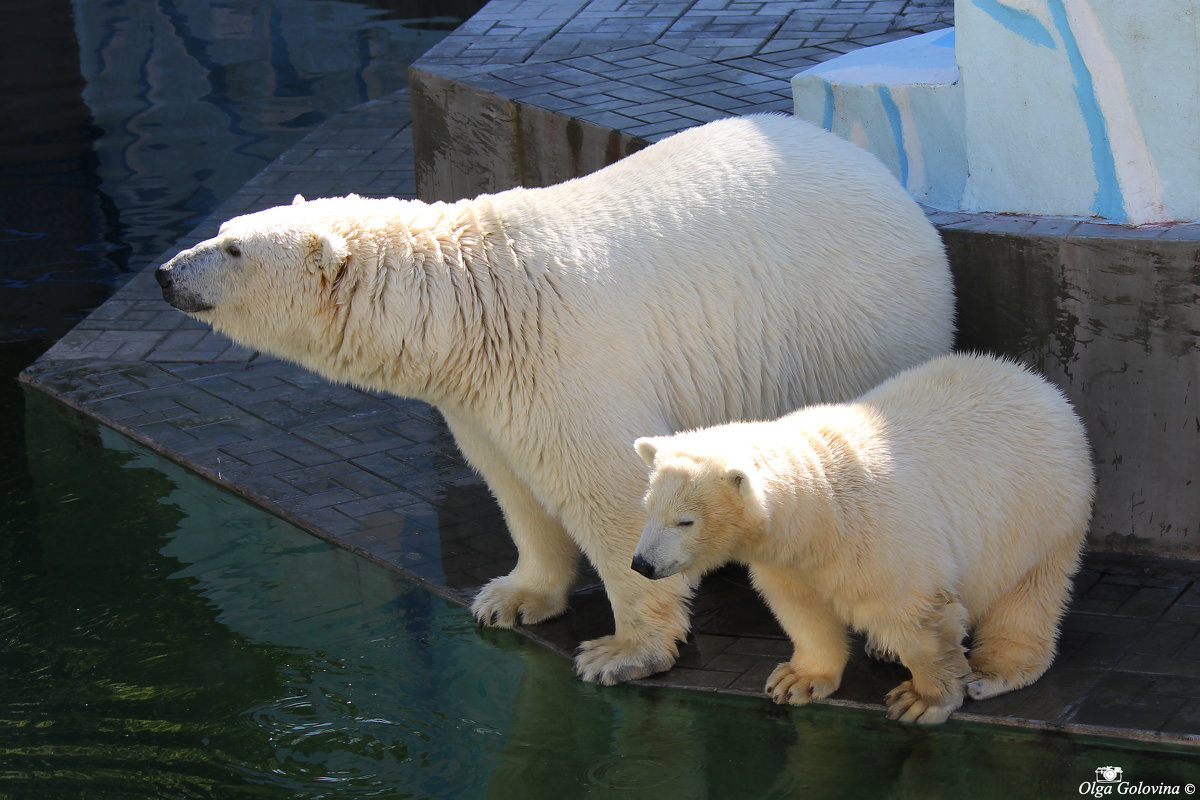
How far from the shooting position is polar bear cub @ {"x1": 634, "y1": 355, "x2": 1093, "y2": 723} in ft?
11.3

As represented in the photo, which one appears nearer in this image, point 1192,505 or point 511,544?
point 1192,505

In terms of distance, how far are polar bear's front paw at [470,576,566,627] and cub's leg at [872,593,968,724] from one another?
120 cm

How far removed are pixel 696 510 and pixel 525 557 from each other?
Result: 4.12 feet

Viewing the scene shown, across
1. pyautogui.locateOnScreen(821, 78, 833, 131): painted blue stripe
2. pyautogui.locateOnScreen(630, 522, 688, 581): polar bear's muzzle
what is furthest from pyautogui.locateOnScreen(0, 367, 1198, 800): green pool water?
pyautogui.locateOnScreen(821, 78, 833, 131): painted blue stripe

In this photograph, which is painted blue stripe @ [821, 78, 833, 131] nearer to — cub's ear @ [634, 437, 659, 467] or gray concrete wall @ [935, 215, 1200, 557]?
gray concrete wall @ [935, 215, 1200, 557]

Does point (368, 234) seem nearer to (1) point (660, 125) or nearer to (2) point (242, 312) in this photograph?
(2) point (242, 312)

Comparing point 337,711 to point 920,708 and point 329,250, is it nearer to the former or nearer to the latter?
point 329,250

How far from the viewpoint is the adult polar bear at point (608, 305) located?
157 inches

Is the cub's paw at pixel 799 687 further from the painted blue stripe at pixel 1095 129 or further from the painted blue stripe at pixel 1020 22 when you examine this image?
the painted blue stripe at pixel 1020 22

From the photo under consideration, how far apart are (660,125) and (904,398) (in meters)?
2.54

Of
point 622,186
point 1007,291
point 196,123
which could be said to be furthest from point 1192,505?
point 196,123

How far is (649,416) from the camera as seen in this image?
4.05 m

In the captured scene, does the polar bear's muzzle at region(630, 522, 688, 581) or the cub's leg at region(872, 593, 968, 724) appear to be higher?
the polar bear's muzzle at region(630, 522, 688, 581)

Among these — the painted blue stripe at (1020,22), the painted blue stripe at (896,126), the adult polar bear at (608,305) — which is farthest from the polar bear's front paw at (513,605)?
the painted blue stripe at (1020,22)
